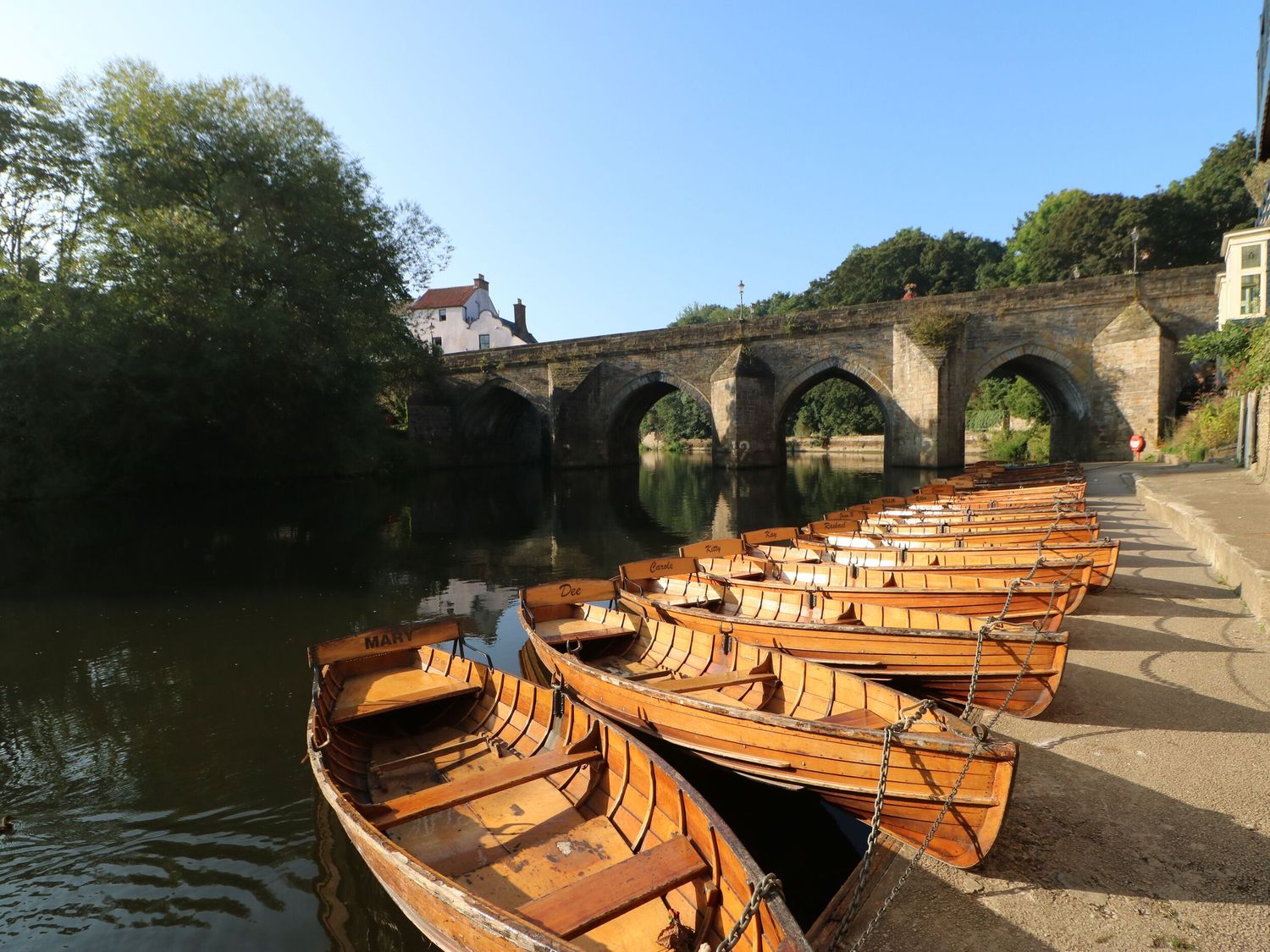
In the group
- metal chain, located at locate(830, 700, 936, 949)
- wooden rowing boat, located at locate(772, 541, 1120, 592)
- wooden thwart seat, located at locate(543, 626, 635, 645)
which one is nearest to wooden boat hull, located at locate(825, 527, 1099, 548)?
wooden rowing boat, located at locate(772, 541, 1120, 592)

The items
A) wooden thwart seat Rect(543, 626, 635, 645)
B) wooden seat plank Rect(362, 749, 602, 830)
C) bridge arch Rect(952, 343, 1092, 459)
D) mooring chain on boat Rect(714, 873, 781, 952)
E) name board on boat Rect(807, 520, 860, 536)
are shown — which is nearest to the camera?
mooring chain on boat Rect(714, 873, 781, 952)

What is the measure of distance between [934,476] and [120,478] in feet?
87.2

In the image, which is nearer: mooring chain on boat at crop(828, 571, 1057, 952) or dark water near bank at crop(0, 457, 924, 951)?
mooring chain on boat at crop(828, 571, 1057, 952)

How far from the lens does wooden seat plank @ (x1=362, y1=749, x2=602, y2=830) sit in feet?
10.5

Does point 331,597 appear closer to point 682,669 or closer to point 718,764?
point 682,669

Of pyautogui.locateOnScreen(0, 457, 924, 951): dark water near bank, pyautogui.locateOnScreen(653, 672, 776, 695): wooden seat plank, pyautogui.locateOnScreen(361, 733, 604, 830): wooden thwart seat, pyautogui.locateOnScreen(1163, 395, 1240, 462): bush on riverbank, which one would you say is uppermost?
pyautogui.locateOnScreen(1163, 395, 1240, 462): bush on riverbank

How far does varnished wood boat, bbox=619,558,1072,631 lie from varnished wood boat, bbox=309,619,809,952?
2.86 metres

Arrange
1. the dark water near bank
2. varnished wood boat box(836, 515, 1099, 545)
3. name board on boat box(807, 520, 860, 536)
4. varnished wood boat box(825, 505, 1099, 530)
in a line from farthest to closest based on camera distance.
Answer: name board on boat box(807, 520, 860, 536) → varnished wood boat box(825, 505, 1099, 530) → varnished wood boat box(836, 515, 1099, 545) → the dark water near bank

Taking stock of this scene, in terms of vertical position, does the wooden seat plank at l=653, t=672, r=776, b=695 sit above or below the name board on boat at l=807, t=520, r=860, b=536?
below

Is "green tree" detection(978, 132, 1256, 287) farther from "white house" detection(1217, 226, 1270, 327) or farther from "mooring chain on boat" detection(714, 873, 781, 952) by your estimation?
"mooring chain on boat" detection(714, 873, 781, 952)

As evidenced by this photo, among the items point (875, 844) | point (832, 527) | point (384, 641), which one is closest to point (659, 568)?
point (384, 641)

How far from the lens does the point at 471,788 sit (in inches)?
134

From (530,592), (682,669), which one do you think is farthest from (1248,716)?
(530,592)

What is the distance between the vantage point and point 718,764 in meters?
4.02
